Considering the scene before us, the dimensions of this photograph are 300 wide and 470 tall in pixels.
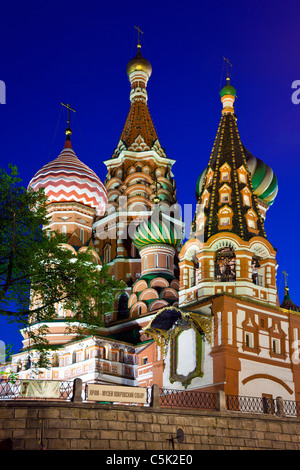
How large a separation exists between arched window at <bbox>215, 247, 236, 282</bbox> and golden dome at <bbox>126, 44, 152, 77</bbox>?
21533 mm

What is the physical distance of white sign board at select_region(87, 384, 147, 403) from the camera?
53.0ft

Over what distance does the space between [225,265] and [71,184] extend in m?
14.1

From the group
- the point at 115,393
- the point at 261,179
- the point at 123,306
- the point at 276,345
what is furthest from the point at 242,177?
the point at 115,393

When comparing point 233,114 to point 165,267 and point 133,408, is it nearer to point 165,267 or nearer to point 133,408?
point 165,267

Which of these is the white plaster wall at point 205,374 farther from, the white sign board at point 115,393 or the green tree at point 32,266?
the white sign board at point 115,393

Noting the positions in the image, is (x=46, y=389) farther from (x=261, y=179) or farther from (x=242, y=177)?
(x=261, y=179)

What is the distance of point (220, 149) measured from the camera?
29406mm

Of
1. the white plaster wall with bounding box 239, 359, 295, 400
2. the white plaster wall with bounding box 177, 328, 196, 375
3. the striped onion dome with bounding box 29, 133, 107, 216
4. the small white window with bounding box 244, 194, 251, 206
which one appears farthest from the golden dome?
the white plaster wall with bounding box 239, 359, 295, 400

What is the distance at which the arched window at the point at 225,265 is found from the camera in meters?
26.8

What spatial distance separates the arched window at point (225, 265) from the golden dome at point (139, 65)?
21533 millimetres

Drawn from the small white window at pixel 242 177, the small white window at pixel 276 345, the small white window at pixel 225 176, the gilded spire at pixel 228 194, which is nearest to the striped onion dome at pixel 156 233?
the gilded spire at pixel 228 194

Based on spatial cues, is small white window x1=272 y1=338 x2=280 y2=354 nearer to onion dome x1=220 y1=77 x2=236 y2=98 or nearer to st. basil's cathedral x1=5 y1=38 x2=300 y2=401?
st. basil's cathedral x1=5 y1=38 x2=300 y2=401

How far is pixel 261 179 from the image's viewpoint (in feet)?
117
